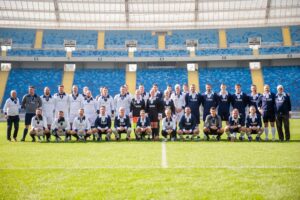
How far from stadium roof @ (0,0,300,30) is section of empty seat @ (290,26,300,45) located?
132 centimetres

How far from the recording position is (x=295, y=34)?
3866 centimetres

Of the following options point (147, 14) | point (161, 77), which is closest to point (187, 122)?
point (161, 77)

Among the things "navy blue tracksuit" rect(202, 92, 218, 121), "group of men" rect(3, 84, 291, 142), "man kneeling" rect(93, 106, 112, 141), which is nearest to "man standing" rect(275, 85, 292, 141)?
"group of men" rect(3, 84, 291, 142)

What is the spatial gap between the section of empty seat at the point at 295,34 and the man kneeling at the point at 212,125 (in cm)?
3035

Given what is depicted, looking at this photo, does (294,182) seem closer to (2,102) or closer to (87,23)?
(2,102)

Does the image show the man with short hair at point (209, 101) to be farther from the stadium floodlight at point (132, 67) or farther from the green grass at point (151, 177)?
the stadium floodlight at point (132, 67)

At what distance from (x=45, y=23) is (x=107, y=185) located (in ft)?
121

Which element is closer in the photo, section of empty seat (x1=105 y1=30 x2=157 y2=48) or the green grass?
the green grass

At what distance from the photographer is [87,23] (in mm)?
38406

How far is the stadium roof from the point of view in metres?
35.5

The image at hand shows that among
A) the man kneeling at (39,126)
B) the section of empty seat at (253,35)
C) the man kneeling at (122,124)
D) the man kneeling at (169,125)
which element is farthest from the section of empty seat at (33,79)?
the man kneeling at (169,125)

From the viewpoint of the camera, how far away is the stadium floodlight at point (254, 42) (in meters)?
37.5

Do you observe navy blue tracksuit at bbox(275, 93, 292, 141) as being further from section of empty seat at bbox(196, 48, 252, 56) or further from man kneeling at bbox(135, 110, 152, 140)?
section of empty seat at bbox(196, 48, 252, 56)

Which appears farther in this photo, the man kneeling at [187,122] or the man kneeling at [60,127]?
the man kneeling at [60,127]
